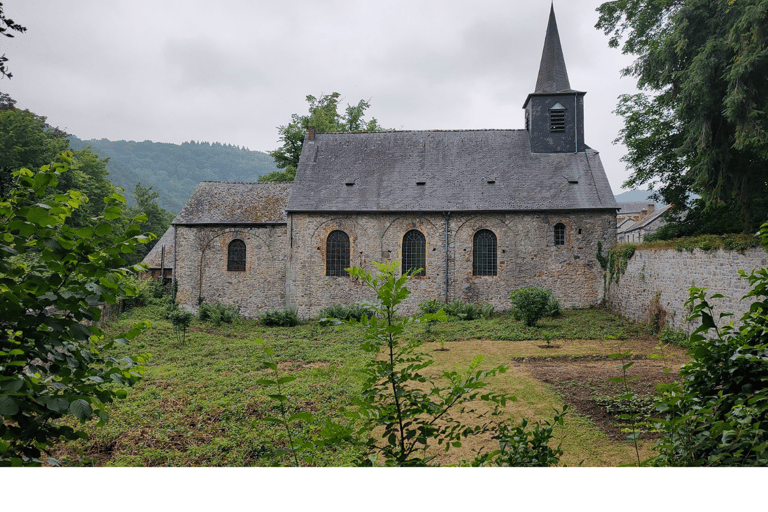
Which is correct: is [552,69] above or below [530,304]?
above

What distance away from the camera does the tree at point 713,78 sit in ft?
29.5

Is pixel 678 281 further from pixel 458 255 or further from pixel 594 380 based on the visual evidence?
pixel 458 255

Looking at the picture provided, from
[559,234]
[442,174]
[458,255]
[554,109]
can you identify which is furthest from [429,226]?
[554,109]

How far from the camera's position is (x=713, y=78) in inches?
403

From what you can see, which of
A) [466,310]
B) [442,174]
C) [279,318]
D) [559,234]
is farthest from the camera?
[442,174]

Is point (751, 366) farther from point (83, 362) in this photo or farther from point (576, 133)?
point (576, 133)

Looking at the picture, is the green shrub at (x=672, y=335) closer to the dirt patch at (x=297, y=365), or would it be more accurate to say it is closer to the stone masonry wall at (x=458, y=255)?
the stone masonry wall at (x=458, y=255)

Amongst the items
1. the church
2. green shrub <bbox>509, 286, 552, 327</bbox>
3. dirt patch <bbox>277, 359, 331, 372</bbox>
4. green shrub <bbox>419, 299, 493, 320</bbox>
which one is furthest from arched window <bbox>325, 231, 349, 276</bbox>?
dirt patch <bbox>277, 359, 331, 372</bbox>

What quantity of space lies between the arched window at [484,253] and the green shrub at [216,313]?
37.6 ft

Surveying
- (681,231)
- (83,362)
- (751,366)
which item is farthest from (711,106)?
(83,362)

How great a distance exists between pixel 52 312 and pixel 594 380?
8.73m

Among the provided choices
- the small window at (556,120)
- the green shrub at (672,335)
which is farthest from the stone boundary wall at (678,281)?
the small window at (556,120)

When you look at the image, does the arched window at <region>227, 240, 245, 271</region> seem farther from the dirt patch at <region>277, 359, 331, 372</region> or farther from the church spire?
the church spire

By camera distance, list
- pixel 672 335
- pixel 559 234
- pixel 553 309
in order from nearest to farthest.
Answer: pixel 672 335, pixel 553 309, pixel 559 234
